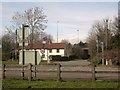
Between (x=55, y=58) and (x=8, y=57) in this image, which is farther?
(x=55, y=58)

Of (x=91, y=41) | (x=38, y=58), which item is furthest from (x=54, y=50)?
(x=38, y=58)

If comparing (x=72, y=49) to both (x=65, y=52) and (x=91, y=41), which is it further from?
(x=91, y=41)

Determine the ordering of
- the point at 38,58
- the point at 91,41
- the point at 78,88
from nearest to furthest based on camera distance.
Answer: the point at 78,88 → the point at 38,58 → the point at 91,41

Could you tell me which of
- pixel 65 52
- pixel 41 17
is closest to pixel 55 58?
pixel 65 52

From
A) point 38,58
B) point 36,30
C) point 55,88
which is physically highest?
point 36,30

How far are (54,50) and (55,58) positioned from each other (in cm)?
2582

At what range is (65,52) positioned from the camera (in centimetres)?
10938

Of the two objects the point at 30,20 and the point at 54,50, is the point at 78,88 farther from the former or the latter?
the point at 54,50

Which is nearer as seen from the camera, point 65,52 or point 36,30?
point 36,30

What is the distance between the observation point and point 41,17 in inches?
2036

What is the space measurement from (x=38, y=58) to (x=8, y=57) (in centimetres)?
5257

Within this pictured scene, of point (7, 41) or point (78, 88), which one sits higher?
point (7, 41)

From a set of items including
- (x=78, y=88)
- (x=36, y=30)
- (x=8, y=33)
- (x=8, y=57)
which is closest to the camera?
(x=78, y=88)

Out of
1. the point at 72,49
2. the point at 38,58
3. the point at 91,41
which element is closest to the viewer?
the point at 38,58
